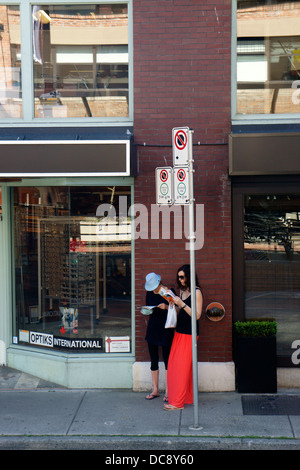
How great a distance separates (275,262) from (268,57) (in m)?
3.05

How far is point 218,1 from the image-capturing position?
7.93 metres

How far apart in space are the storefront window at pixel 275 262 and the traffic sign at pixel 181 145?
1996 millimetres

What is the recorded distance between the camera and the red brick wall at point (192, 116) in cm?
794

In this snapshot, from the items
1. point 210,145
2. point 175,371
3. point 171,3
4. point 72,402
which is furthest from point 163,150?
point 72,402

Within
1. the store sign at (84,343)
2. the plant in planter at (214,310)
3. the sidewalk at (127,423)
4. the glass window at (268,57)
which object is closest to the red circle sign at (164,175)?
the glass window at (268,57)

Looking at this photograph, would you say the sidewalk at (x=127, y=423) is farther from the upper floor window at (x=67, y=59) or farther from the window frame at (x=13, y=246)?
the upper floor window at (x=67, y=59)

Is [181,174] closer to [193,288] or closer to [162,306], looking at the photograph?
[193,288]

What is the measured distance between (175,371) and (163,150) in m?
3.09

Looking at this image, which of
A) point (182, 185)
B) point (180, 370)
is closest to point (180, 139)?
point (182, 185)

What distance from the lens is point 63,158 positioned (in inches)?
298

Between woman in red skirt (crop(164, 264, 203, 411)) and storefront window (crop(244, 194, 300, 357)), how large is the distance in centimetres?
126

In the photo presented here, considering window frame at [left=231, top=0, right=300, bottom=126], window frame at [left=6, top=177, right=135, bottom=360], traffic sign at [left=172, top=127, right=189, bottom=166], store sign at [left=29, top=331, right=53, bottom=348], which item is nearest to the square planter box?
window frame at [left=6, top=177, right=135, bottom=360]
